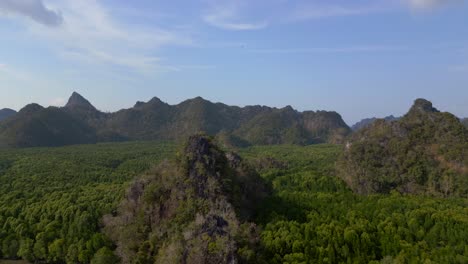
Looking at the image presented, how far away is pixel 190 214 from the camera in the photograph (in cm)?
3080

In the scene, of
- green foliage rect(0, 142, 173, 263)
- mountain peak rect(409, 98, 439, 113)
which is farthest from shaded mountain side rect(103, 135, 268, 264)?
mountain peak rect(409, 98, 439, 113)

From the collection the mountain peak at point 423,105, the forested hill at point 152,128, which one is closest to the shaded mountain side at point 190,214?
the mountain peak at point 423,105

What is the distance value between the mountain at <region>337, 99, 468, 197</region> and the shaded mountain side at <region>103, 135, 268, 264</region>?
28374 millimetres

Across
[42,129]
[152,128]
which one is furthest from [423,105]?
[152,128]

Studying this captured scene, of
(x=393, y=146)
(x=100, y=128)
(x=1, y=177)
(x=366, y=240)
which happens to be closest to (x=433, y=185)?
(x=393, y=146)

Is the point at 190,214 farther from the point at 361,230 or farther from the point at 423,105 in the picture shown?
the point at 423,105

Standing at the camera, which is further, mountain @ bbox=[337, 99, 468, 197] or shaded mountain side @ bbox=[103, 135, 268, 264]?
mountain @ bbox=[337, 99, 468, 197]

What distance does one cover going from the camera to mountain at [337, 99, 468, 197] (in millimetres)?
54344

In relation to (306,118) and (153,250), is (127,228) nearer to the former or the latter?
(153,250)

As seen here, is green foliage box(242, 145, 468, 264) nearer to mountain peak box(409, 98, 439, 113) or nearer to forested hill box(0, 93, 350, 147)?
mountain peak box(409, 98, 439, 113)

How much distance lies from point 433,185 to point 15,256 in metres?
50.3

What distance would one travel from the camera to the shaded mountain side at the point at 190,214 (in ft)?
83.0

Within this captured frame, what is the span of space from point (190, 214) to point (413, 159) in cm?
4099

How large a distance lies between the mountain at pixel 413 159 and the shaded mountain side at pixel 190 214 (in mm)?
28374
